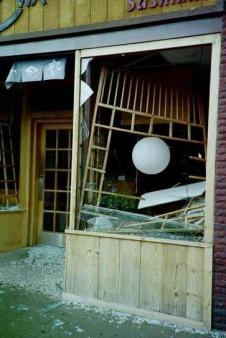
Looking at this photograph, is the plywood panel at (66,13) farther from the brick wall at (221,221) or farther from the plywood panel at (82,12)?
the brick wall at (221,221)

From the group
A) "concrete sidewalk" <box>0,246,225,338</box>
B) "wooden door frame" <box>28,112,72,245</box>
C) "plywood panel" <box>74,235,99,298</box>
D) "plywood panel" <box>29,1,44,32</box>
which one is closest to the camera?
"concrete sidewalk" <box>0,246,225,338</box>

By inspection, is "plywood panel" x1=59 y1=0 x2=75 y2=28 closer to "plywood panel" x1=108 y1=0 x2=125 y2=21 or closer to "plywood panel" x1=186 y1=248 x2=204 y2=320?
"plywood panel" x1=108 y1=0 x2=125 y2=21

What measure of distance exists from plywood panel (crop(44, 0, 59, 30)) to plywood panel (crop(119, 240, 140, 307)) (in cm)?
264

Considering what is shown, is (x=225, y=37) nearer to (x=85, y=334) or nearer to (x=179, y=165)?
(x=179, y=165)

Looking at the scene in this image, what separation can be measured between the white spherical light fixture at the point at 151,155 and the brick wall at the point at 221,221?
85 cm

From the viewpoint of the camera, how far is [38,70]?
16.4 feet

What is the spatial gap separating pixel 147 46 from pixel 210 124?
107 cm

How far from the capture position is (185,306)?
4.08m

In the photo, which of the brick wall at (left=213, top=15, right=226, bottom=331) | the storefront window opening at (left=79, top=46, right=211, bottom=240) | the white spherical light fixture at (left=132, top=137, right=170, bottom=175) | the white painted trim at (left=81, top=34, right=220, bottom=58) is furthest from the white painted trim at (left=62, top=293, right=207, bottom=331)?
the white painted trim at (left=81, top=34, right=220, bottom=58)

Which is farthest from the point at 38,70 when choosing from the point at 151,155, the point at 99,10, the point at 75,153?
the point at 151,155

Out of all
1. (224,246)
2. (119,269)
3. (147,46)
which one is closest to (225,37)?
(147,46)

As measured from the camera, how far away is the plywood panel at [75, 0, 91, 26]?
4.64 m

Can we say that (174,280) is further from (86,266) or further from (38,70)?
(38,70)

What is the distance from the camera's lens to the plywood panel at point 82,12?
4.64 meters
